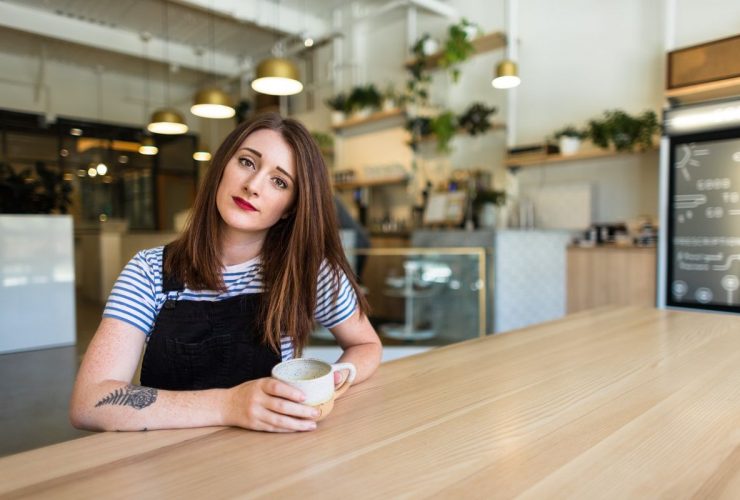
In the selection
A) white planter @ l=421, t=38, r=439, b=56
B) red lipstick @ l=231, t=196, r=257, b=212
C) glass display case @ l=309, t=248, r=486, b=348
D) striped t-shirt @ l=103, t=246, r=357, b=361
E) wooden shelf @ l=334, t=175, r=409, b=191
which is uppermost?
white planter @ l=421, t=38, r=439, b=56

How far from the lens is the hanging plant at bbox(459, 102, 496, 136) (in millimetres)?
5047

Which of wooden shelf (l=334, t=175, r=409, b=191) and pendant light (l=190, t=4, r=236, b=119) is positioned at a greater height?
pendant light (l=190, t=4, r=236, b=119)

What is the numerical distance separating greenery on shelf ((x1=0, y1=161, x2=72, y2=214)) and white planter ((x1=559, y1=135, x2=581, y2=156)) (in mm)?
3926

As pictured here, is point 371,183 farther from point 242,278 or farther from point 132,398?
point 132,398

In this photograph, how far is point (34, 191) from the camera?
246cm

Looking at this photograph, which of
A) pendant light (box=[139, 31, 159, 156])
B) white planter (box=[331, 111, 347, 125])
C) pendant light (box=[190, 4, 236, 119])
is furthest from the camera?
white planter (box=[331, 111, 347, 125])

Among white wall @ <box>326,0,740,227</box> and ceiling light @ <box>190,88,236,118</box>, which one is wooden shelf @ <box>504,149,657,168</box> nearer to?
white wall @ <box>326,0,740,227</box>

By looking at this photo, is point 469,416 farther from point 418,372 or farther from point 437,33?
point 437,33

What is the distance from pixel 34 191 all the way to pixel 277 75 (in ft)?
5.98

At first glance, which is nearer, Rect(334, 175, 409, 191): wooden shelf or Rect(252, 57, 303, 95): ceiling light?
Rect(252, 57, 303, 95): ceiling light

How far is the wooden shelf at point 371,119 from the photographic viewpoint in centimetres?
593

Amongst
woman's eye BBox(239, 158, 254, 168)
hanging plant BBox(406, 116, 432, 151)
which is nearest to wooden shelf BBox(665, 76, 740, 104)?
hanging plant BBox(406, 116, 432, 151)

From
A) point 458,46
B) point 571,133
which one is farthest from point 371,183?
point 571,133

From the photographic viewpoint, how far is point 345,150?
6992 mm
